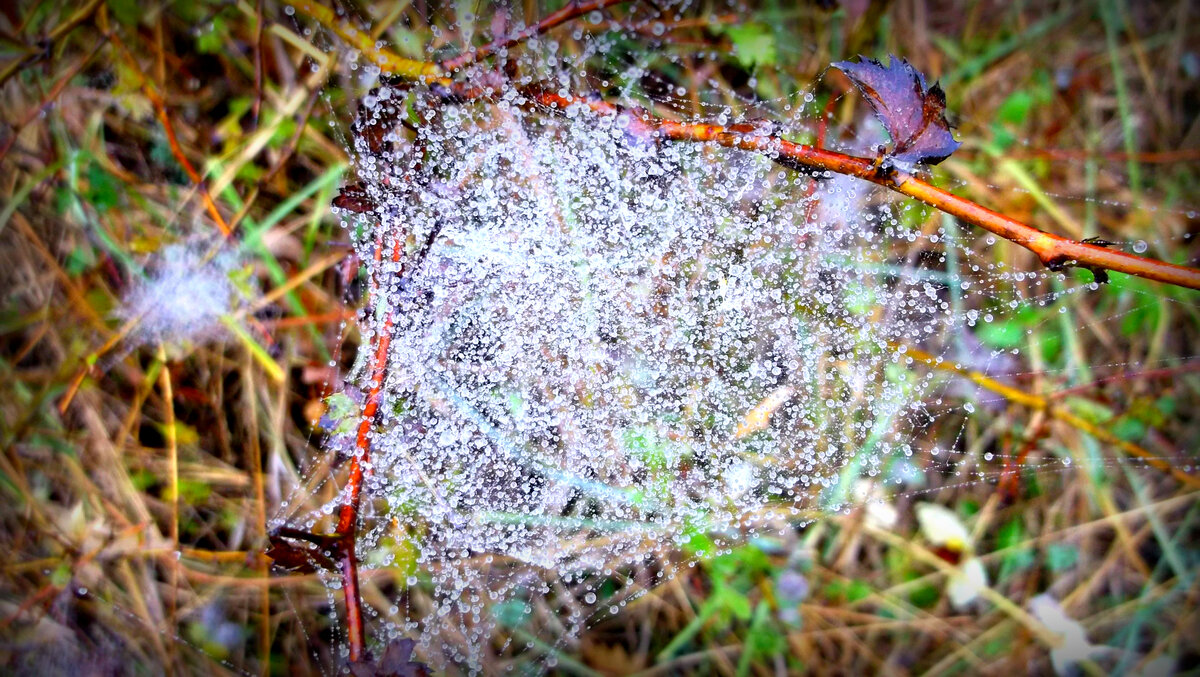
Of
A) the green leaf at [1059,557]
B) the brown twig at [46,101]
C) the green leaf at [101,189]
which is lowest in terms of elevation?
the green leaf at [1059,557]

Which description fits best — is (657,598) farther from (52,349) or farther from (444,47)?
(52,349)

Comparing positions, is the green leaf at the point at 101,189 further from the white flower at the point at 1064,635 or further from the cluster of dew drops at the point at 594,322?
the white flower at the point at 1064,635

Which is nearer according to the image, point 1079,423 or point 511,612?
point 511,612

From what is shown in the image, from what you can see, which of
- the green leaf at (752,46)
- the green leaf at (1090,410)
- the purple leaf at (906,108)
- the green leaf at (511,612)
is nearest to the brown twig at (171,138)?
the green leaf at (511,612)

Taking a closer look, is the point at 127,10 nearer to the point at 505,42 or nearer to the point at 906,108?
the point at 505,42

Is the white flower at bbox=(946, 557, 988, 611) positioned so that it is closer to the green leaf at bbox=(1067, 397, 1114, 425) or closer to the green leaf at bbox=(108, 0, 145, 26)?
the green leaf at bbox=(1067, 397, 1114, 425)

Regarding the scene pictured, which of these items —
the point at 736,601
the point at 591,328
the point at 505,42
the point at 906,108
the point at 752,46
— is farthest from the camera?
the point at 736,601

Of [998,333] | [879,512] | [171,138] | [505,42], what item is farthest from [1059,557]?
[171,138]

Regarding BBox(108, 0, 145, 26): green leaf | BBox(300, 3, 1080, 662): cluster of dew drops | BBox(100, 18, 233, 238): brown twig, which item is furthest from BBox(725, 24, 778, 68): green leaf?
BBox(108, 0, 145, 26): green leaf

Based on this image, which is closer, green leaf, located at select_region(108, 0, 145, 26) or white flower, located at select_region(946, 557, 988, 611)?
green leaf, located at select_region(108, 0, 145, 26)
